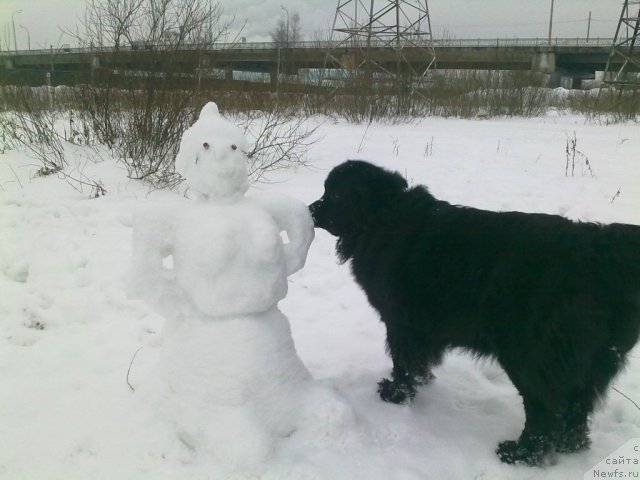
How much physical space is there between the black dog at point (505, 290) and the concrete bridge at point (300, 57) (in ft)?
9.99

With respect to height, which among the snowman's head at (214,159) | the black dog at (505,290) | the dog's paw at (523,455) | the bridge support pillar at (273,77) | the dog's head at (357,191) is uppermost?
the bridge support pillar at (273,77)

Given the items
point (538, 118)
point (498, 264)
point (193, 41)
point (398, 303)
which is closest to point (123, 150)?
point (193, 41)

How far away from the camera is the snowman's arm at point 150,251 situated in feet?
6.36

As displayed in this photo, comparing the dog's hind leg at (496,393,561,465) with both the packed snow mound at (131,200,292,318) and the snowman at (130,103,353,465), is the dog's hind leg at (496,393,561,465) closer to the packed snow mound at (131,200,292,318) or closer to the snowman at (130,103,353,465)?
the snowman at (130,103,353,465)

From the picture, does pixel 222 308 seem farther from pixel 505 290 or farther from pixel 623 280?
pixel 623 280

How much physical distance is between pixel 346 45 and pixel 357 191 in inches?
462

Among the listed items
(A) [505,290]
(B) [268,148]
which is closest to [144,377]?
(A) [505,290]

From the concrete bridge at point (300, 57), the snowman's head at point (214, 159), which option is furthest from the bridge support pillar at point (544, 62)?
the snowman's head at point (214, 159)

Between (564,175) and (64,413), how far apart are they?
6.74 meters

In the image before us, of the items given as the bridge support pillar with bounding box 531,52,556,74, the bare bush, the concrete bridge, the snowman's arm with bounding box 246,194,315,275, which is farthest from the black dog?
the bridge support pillar with bounding box 531,52,556,74

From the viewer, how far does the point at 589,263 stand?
1846 millimetres

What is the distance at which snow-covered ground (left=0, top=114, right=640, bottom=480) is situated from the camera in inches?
77.0

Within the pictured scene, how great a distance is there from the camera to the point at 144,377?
8.16ft

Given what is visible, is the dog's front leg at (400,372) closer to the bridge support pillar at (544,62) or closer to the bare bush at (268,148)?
the bare bush at (268,148)
